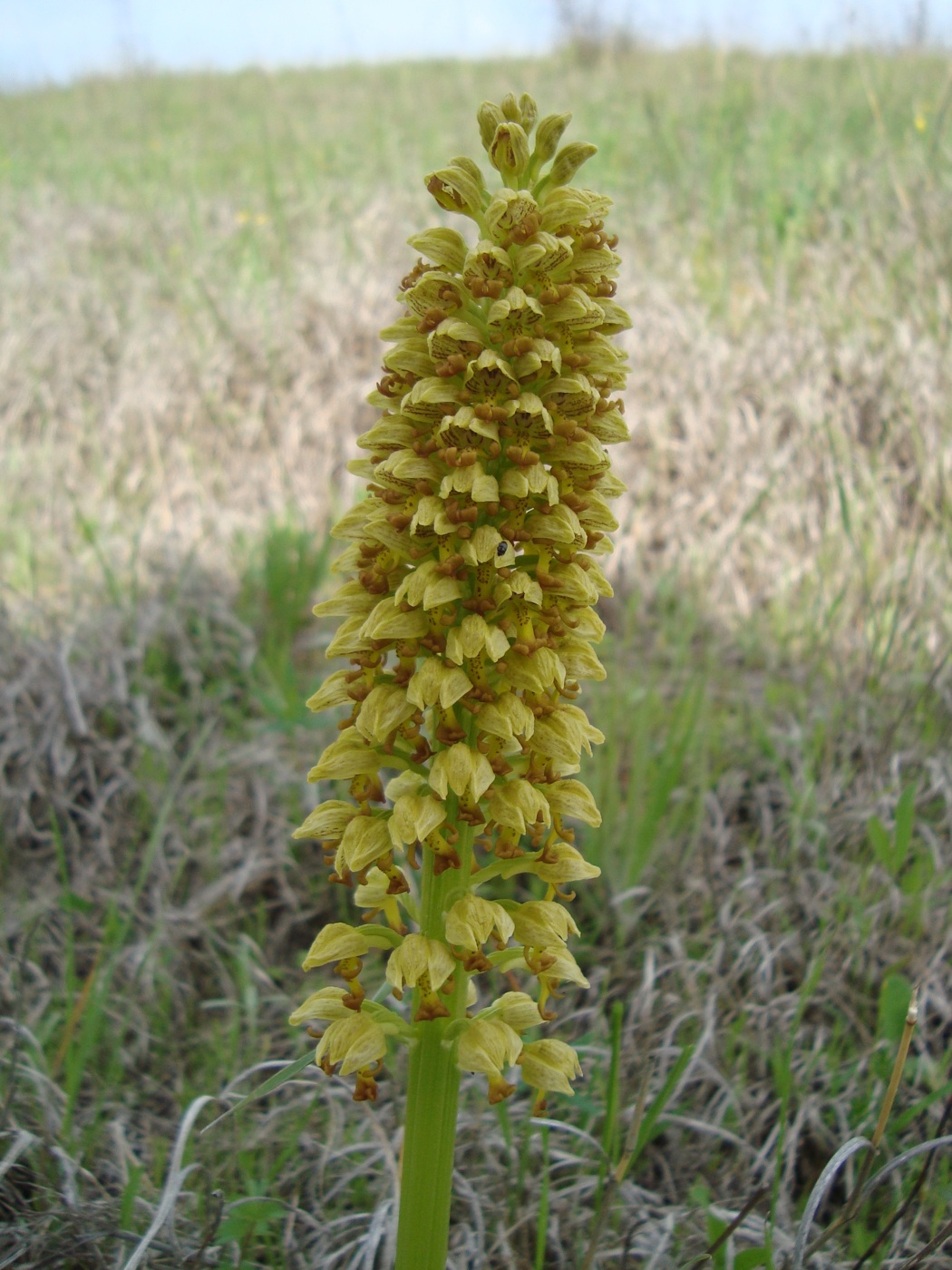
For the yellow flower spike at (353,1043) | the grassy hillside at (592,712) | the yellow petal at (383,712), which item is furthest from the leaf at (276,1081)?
the yellow petal at (383,712)

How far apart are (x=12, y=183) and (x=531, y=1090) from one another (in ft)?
28.4

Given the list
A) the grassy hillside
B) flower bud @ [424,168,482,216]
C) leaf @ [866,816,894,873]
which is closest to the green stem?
the grassy hillside

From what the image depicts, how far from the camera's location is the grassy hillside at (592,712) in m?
2.06

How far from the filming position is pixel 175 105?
1130 centimetres

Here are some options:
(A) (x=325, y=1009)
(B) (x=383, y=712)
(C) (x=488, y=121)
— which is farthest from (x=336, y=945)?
(C) (x=488, y=121)

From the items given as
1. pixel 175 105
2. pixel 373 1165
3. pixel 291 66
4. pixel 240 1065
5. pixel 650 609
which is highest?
pixel 291 66

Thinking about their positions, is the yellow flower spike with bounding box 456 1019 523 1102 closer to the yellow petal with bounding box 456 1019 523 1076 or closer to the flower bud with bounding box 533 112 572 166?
the yellow petal with bounding box 456 1019 523 1076

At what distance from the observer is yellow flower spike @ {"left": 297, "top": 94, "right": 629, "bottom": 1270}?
53.3 inches

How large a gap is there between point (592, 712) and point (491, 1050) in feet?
6.75

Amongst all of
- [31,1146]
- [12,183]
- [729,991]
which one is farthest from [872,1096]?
[12,183]

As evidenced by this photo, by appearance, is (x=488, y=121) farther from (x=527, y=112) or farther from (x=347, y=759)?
(x=347, y=759)

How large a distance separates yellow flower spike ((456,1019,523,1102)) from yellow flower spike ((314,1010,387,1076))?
12 cm

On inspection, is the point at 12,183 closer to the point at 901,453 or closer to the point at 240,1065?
the point at 901,453

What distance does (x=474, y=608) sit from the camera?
1370 mm
